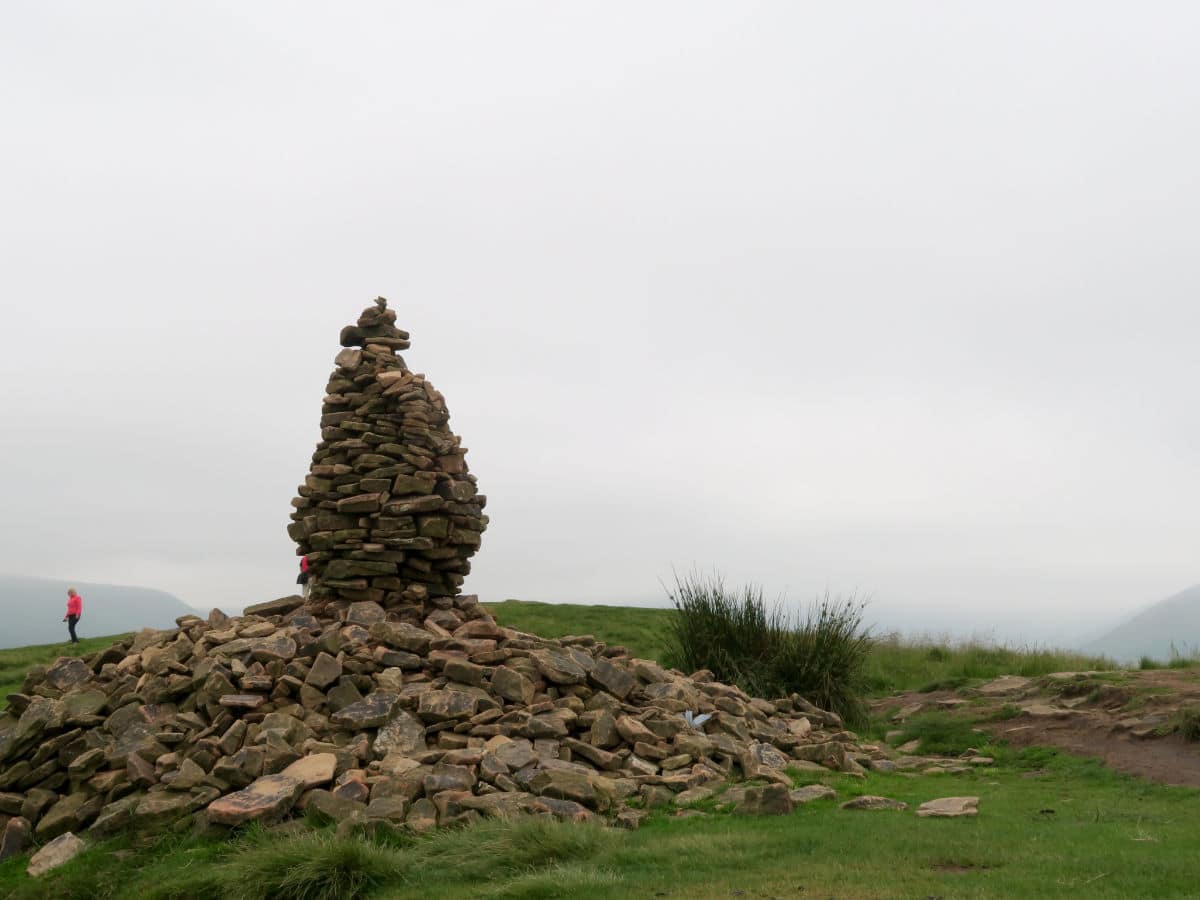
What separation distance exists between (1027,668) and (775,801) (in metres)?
13.1

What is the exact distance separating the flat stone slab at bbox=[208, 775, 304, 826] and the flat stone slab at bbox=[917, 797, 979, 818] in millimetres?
5534

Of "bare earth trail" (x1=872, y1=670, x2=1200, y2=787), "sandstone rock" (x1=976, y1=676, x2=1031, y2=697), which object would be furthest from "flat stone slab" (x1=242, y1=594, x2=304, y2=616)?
"sandstone rock" (x1=976, y1=676, x2=1031, y2=697)

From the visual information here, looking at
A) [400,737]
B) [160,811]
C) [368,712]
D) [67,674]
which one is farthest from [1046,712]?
[67,674]

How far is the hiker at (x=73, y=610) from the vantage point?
2502cm

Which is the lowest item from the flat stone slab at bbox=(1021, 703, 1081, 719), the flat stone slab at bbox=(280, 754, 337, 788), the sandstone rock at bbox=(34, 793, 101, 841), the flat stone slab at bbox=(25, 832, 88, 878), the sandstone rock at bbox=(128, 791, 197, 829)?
the flat stone slab at bbox=(25, 832, 88, 878)

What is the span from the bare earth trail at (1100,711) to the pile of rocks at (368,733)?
291cm

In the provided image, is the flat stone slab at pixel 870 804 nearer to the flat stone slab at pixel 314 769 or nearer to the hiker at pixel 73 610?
the flat stone slab at pixel 314 769

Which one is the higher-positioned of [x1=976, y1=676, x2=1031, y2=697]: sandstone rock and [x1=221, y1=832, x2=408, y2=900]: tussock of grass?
[x1=976, y1=676, x2=1031, y2=697]: sandstone rock

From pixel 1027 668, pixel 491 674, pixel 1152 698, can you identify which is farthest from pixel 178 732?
pixel 1027 668

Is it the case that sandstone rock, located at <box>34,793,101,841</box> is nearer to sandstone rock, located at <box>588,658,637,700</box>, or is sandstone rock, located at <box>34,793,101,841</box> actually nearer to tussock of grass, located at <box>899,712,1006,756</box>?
sandstone rock, located at <box>588,658,637,700</box>

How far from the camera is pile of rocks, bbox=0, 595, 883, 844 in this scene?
30.5 ft

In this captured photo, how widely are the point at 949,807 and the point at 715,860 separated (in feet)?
9.15

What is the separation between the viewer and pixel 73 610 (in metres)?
25.0

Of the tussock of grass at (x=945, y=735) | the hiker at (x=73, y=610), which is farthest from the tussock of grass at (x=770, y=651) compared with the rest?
the hiker at (x=73, y=610)
